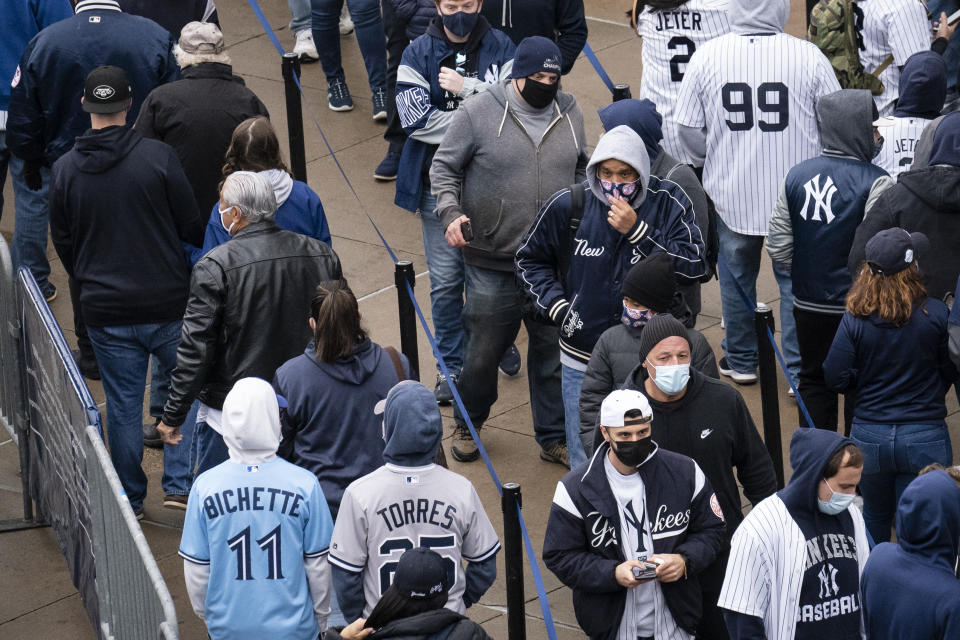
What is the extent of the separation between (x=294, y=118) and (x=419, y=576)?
6.02m

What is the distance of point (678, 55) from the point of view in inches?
359

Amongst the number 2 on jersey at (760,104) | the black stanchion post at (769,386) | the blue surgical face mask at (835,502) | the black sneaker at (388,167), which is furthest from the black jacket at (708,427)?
the black sneaker at (388,167)

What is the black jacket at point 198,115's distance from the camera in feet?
26.3

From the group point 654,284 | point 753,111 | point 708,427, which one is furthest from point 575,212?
point 753,111

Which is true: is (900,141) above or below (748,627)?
above

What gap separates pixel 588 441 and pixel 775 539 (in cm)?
121

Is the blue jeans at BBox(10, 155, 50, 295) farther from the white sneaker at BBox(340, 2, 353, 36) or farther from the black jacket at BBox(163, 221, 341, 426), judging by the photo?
the white sneaker at BBox(340, 2, 353, 36)

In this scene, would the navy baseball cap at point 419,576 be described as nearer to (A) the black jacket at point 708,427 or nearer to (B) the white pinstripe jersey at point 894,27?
(A) the black jacket at point 708,427

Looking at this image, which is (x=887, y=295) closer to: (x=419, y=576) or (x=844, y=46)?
(x=419, y=576)

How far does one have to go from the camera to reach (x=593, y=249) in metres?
6.90

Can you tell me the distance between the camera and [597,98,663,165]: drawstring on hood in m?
7.23

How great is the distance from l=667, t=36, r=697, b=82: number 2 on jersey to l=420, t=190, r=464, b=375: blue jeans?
169cm

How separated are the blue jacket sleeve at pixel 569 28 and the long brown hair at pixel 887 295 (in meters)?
3.13

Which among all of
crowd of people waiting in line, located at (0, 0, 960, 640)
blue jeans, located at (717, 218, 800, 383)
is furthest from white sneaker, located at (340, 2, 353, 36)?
blue jeans, located at (717, 218, 800, 383)
